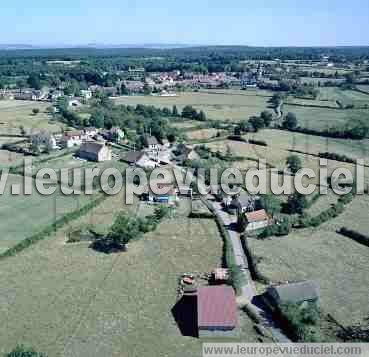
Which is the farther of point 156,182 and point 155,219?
point 156,182

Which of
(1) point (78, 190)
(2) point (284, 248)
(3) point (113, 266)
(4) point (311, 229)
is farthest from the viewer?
(1) point (78, 190)

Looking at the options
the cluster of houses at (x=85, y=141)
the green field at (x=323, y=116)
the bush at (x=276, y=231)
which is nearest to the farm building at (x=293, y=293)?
the bush at (x=276, y=231)

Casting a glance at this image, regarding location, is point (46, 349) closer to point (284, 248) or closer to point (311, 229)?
point (284, 248)

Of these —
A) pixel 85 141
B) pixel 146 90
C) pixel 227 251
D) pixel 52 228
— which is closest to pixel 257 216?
pixel 227 251

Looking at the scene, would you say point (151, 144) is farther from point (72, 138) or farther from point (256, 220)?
point (256, 220)

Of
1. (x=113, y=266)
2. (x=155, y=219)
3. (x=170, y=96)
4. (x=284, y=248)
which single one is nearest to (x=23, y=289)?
(x=113, y=266)

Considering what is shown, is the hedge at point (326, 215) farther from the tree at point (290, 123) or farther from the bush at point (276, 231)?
the tree at point (290, 123)
